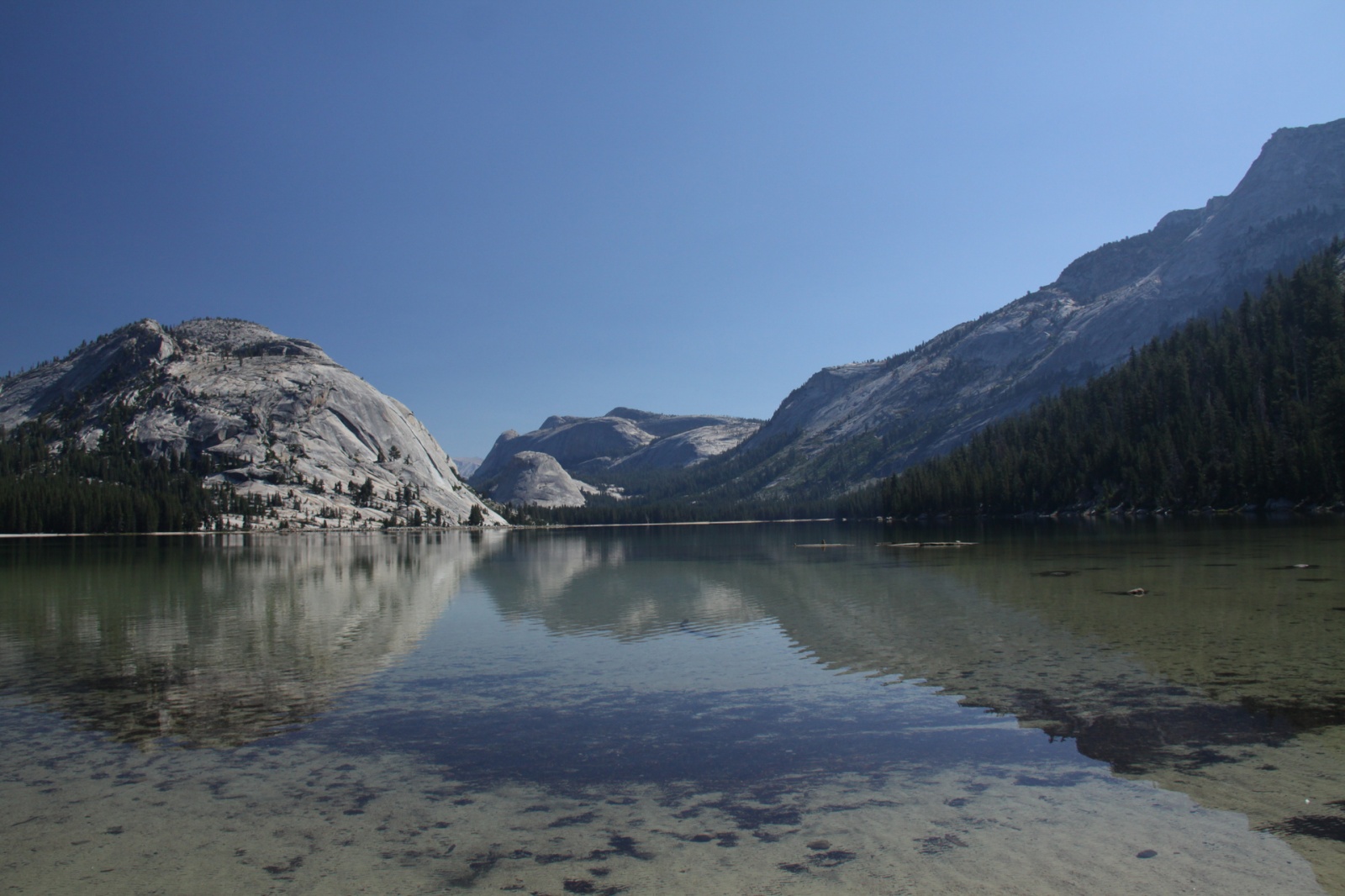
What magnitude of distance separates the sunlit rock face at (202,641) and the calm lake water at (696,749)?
0.22 m

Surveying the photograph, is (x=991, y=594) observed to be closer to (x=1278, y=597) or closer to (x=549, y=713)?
(x=1278, y=597)

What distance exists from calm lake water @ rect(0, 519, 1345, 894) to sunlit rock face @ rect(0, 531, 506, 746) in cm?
22

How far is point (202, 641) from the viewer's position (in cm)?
2948

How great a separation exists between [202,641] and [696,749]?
77.3 feet

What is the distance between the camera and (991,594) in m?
38.5

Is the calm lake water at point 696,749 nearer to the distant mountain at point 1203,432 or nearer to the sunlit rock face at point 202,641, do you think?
the sunlit rock face at point 202,641

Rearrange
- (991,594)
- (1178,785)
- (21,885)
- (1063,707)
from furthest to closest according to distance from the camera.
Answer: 1. (991,594)
2. (1063,707)
3. (1178,785)
4. (21,885)

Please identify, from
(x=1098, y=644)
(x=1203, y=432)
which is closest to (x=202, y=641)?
(x=1098, y=644)

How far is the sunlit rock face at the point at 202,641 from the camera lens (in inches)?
751

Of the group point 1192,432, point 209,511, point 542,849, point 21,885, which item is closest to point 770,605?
point 542,849

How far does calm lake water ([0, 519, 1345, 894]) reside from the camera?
9992mm

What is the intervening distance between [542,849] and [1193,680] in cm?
1716

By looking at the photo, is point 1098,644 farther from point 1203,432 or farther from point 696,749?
point 1203,432

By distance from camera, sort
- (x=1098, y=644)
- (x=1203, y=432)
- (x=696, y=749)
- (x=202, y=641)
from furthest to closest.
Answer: (x=1203, y=432) < (x=202, y=641) < (x=1098, y=644) < (x=696, y=749)
